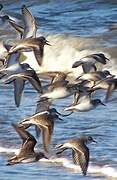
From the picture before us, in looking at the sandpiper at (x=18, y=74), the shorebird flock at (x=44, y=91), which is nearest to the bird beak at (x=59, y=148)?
the shorebird flock at (x=44, y=91)

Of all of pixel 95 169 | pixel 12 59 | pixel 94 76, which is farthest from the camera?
pixel 94 76

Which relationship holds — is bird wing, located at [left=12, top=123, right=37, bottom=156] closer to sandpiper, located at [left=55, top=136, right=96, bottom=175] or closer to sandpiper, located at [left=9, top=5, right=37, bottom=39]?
sandpiper, located at [left=55, top=136, right=96, bottom=175]

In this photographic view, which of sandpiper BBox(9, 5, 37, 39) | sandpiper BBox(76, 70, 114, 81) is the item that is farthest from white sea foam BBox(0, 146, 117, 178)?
sandpiper BBox(9, 5, 37, 39)

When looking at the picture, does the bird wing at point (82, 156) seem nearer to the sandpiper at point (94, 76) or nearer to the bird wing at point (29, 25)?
the sandpiper at point (94, 76)

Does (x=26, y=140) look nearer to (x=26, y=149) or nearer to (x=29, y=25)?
(x=26, y=149)

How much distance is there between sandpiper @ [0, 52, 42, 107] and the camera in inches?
290

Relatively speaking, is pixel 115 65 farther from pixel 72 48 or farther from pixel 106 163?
pixel 106 163

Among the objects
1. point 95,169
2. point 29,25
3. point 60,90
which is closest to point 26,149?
point 95,169

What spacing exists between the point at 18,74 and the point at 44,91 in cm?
86

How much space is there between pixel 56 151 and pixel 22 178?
35.5 inches

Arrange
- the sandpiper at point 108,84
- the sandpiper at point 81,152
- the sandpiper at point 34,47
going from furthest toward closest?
1. the sandpiper at point 108,84
2. the sandpiper at point 34,47
3. the sandpiper at point 81,152

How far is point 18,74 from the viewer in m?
7.39

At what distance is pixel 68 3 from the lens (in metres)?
16.5

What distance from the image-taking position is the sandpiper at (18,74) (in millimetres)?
7354
